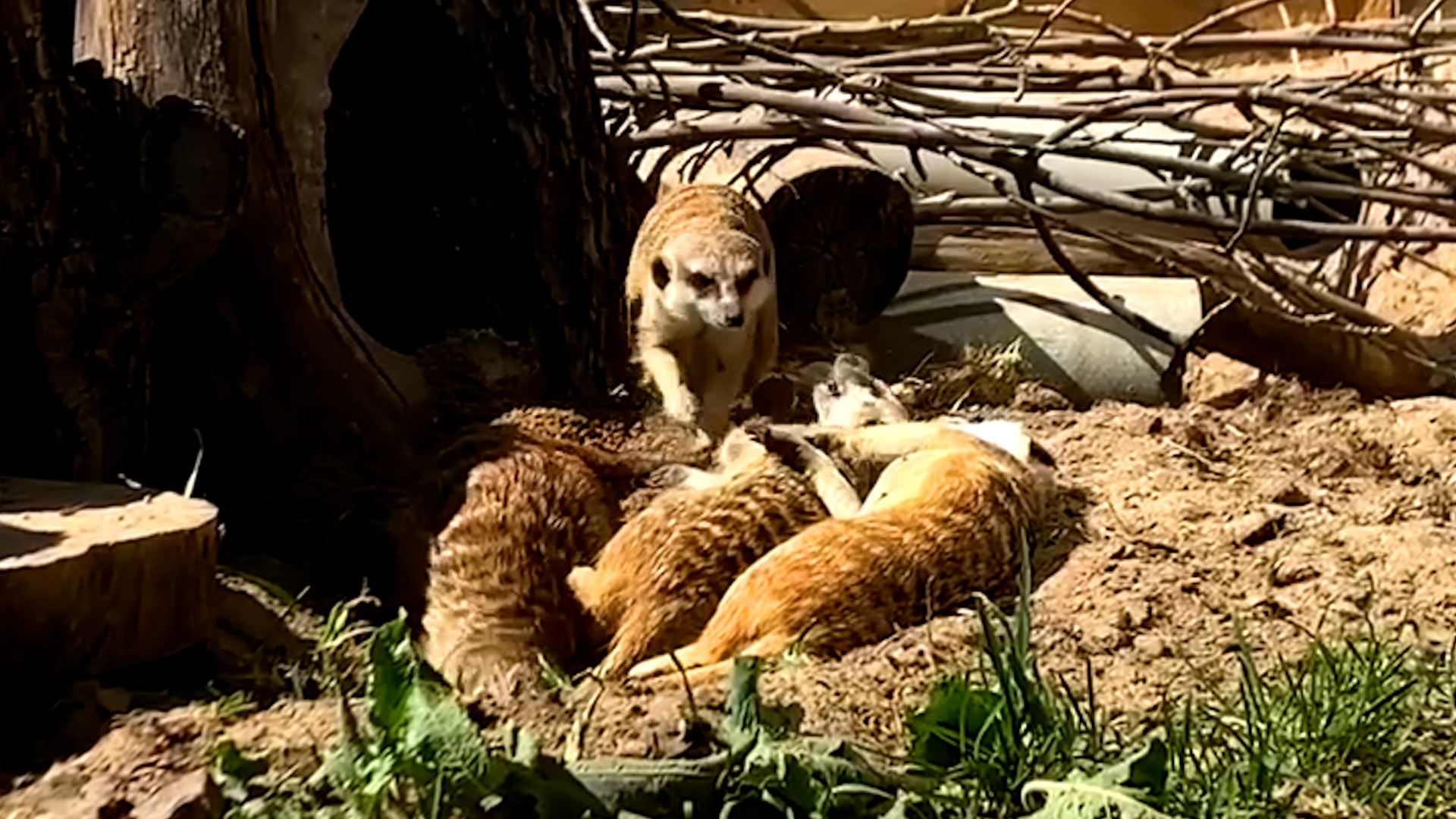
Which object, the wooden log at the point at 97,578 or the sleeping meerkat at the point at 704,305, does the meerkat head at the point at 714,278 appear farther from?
the wooden log at the point at 97,578

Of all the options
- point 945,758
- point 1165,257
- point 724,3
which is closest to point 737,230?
point 1165,257

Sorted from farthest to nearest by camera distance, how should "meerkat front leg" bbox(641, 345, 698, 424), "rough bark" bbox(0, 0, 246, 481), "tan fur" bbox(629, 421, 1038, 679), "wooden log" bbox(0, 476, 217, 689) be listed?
"meerkat front leg" bbox(641, 345, 698, 424) → "tan fur" bbox(629, 421, 1038, 679) → "rough bark" bbox(0, 0, 246, 481) → "wooden log" bbox(0, 476, 217, 689)

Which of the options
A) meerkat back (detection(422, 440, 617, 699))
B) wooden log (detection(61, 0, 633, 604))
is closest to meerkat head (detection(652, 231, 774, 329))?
wooden log (detection(61, 0, 633, 604))

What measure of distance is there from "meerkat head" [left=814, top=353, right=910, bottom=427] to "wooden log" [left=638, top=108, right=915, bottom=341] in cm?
73

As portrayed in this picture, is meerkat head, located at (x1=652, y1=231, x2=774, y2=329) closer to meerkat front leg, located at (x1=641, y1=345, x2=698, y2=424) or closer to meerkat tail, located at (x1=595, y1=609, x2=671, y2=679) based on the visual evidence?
meerkat front leg, located at (x1=641, y1=345, x2=698, y2=424)

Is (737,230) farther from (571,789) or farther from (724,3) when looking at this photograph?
(724,3)

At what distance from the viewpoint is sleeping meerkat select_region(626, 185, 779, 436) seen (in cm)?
391

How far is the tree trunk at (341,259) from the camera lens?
253 cm

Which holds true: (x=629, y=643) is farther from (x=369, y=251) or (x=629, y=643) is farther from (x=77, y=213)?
(x=369, y=251)

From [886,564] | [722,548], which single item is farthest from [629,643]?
[886,564]

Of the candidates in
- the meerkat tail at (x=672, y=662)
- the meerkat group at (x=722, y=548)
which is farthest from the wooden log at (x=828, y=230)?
the meerkat tail at (x=672, y=662)

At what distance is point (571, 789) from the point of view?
1.74 metres

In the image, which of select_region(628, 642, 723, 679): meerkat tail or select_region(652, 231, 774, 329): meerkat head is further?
select_region(652, 231, 774, 329): meerkat head

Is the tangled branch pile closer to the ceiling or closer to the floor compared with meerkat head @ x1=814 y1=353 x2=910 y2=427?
closer to the ceiling
